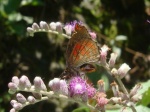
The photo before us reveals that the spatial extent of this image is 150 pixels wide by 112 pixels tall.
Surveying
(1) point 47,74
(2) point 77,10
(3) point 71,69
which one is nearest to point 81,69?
(3) point 71,69

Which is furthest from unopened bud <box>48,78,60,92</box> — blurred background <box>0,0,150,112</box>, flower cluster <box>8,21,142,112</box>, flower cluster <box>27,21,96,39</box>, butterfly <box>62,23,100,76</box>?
blurred background <box>0,0,150,112</box>

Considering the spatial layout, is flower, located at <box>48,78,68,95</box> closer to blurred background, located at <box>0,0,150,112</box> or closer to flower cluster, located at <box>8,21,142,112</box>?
flower cluster, located at <box>8,21,142,112</box>

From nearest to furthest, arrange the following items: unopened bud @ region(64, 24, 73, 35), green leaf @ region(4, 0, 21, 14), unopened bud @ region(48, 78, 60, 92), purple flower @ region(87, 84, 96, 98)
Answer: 1. unopened bud @ region(48, 78, 60, 92)
2. purple flower @ region(87, 84, 96, 98)
3. unopened bud @ region(64, 24, 73, 35)
4. green leaf @ region(4, 0, 21, 14)

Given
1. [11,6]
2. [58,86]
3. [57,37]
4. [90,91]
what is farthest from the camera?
[57,37]

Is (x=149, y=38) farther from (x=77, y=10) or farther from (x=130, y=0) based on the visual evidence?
(x=77, y=10)

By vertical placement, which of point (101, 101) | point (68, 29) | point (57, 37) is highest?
point (57, 37)

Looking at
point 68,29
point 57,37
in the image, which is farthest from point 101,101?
point 57,37

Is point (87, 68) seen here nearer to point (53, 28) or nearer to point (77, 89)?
point (77, 89)
